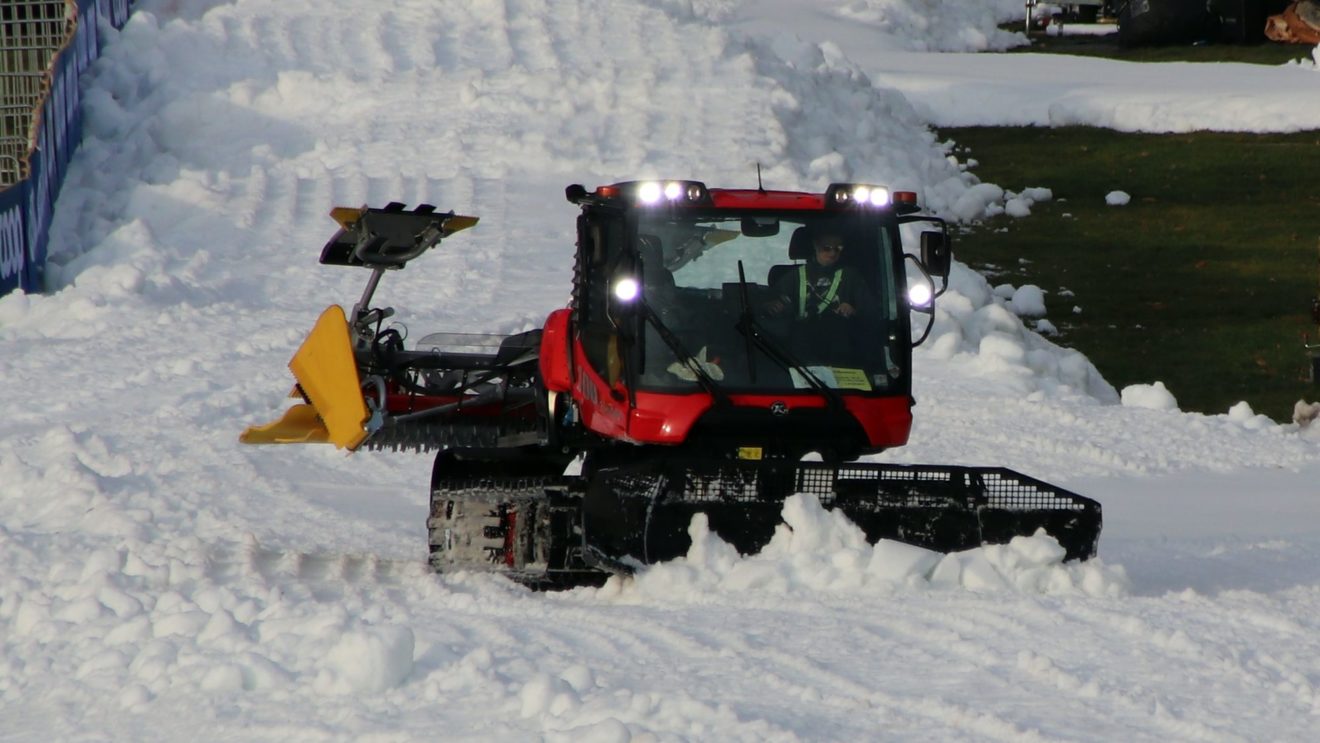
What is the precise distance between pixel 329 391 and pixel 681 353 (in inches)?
77.2

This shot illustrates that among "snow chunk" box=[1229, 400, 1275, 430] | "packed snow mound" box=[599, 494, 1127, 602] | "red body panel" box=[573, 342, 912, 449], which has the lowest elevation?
"packed snow mound" box=[599, 494, 1127, 602]

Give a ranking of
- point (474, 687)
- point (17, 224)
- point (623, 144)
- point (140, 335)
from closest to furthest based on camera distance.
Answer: point (474, 687) < point (140, 335) < point (17, 224) < point (623, 144)

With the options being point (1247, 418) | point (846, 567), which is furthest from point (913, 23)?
point (846, 567)

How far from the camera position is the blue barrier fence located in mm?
16703

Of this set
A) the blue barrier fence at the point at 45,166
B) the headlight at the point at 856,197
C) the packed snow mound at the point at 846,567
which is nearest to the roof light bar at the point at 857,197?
the headlight at the point at 856,197

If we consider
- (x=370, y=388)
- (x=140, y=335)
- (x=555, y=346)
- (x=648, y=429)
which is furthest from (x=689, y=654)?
(x=140, y=335)

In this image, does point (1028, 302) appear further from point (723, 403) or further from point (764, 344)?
point (723, 403)

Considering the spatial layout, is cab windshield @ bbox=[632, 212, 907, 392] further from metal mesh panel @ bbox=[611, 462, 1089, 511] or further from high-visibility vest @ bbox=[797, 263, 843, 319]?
metal mesh panel @ bbox=[611, 462, 1089, 511]

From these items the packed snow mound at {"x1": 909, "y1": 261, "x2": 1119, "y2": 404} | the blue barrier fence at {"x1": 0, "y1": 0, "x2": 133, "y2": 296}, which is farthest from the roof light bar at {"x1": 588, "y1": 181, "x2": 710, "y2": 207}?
the blue barrier fence at {"x1": 0, "y1": 0, "x2": 133, "y2": 296}

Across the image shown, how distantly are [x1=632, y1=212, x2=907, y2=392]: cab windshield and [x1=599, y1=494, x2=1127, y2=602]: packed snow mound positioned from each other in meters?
0.67

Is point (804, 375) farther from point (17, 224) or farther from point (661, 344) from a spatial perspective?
point (17, 224)

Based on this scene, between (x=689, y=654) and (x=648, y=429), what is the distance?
5.10 ft

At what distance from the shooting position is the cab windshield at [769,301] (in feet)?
27.9

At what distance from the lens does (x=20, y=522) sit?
1035cm
